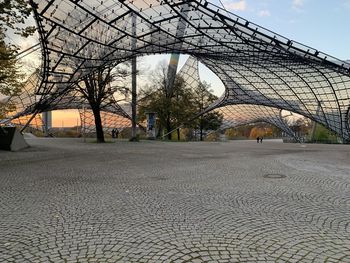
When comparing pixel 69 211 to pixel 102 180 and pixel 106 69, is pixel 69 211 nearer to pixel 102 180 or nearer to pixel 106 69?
pixel 102 180

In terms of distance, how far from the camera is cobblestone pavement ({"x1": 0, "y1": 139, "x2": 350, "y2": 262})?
5262mm

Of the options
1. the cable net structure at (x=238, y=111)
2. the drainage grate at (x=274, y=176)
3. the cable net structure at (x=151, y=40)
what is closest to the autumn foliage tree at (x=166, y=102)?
the cable net structure at (x=238, y=111)

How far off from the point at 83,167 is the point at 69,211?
8029 mm

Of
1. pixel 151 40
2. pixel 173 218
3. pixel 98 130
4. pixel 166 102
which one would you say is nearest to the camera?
pixel 173 218

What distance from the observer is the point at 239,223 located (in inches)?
269

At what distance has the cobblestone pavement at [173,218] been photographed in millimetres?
5262

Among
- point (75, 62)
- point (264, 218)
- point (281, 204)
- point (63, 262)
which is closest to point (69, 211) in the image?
point (63, 262)

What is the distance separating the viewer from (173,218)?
23.6 ft

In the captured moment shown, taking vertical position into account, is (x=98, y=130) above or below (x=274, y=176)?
above

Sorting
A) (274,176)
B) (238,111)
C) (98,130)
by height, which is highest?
(238,111)

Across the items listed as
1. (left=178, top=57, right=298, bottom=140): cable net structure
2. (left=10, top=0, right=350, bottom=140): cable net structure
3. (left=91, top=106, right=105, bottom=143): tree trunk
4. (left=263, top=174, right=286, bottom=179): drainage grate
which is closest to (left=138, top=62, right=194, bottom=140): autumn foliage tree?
(left=178, top=57, right=298, bottom=140): cable net structure

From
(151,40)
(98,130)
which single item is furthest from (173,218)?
(98,130)

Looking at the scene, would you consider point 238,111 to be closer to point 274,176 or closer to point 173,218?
point 274,176

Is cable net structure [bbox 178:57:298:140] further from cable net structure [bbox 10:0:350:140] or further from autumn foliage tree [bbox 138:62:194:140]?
cable net structure [bbox 10:0:350:140]
